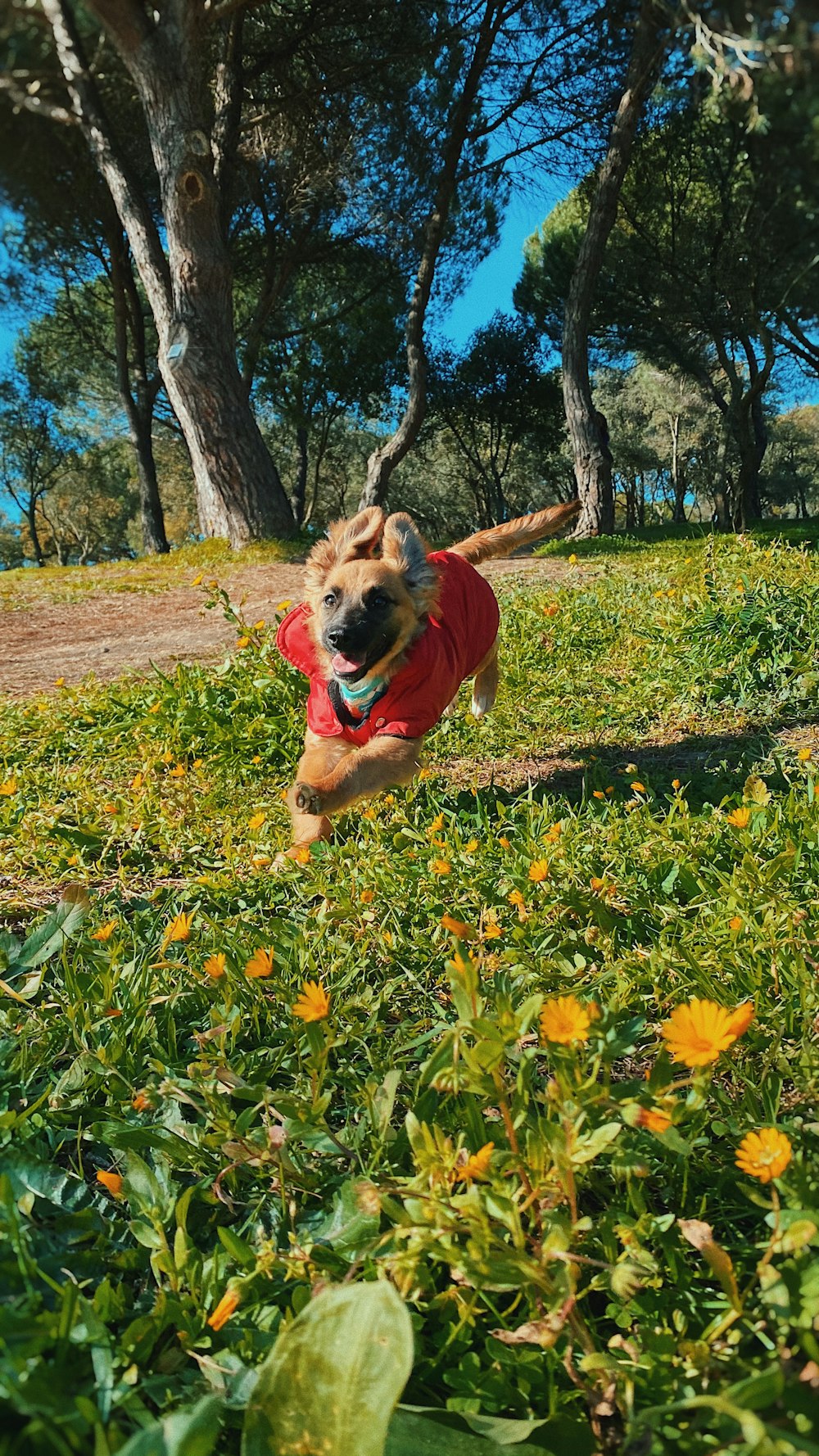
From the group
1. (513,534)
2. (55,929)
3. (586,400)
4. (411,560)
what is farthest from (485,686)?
(586,400)

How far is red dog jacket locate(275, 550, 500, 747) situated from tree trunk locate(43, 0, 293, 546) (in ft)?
3.34

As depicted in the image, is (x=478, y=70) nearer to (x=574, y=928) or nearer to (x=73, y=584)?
(x=574, y=928)

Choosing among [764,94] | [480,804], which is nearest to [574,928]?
[480,804]

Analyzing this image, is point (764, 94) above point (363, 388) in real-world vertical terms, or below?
below

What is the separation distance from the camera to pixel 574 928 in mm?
2369

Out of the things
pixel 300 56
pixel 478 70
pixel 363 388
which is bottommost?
pixel 300 56

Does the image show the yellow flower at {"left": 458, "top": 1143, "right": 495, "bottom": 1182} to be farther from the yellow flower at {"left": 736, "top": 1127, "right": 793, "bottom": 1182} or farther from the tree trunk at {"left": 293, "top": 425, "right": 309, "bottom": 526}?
the tree trunk at {"left": 293, "top": 425, "right": 309, "bottom": 526}

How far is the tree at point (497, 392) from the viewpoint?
31.2 meters

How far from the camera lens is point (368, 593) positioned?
391 centimetres

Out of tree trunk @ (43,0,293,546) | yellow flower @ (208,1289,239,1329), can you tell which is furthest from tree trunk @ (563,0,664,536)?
yellow flower @ (208,1289,239,1329)

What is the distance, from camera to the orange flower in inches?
45.8

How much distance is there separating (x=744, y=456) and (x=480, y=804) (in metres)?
1.91

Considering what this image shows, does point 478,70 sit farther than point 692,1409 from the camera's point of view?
Yes

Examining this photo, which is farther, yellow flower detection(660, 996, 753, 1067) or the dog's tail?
the dog's tail
